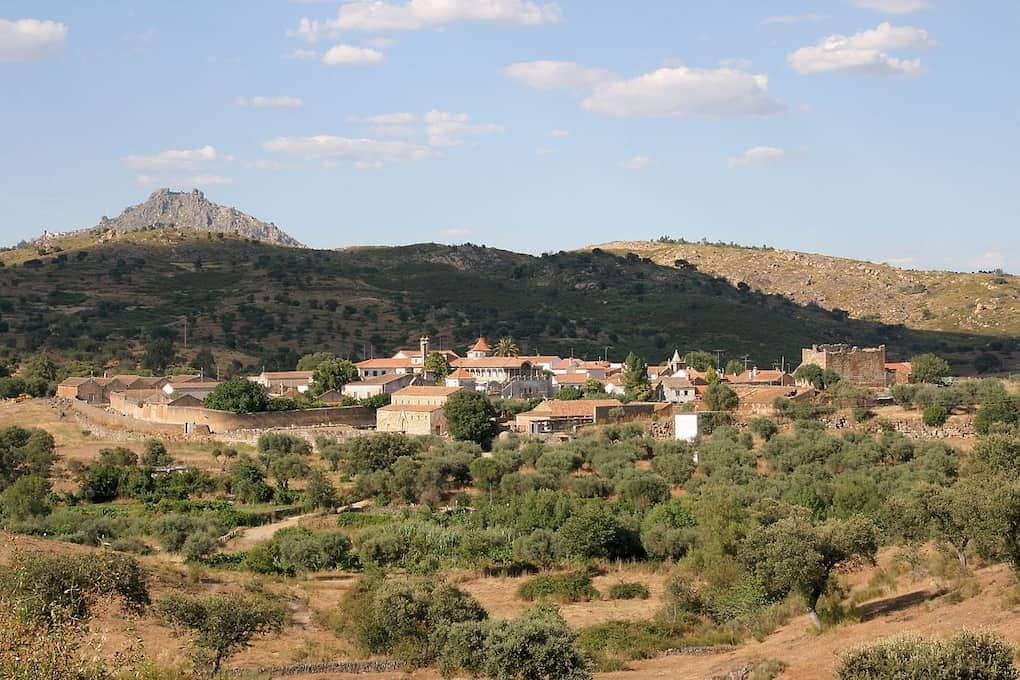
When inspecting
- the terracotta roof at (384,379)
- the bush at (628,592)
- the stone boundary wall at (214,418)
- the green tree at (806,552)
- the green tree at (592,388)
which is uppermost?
the terracotta roof at (384,379)

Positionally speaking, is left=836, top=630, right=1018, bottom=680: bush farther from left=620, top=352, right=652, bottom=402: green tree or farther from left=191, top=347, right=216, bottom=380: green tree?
left=191, top=347, right=216, bottom=380: green tree

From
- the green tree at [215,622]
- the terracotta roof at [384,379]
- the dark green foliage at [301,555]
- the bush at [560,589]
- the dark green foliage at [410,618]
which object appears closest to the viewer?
the green tree at [215,622]

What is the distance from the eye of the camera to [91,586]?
27.9 metres

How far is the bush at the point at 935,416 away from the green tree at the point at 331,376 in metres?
36.0

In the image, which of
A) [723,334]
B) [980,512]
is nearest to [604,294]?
[723,334]

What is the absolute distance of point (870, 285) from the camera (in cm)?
15625

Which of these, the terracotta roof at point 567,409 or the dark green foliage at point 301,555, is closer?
the dark green foliage at point 301,555

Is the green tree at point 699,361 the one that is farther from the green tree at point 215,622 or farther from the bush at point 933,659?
the bush at point 933,659

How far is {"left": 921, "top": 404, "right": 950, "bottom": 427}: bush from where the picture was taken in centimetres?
5938

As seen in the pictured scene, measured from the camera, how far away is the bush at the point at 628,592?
3653 centimetres

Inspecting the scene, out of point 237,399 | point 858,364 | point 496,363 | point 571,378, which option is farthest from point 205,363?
point 858,364

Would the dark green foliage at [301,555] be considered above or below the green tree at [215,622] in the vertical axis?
below

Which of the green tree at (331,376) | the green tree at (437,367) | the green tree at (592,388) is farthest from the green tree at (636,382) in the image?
the green tree at (331,376)

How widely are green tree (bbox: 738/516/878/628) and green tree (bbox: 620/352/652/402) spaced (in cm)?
4092
